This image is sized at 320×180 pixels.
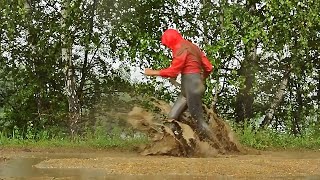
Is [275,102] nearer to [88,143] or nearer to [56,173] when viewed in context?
[88,143]

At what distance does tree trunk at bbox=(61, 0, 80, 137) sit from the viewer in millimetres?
15227

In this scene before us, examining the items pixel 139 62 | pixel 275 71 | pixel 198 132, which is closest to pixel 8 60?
pixel 139 62

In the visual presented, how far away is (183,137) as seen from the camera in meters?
9.98

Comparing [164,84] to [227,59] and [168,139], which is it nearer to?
[227,59]

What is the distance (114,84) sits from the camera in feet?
56.3

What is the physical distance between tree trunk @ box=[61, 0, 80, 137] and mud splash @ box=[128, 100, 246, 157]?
187 inches

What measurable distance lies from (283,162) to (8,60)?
10080mm

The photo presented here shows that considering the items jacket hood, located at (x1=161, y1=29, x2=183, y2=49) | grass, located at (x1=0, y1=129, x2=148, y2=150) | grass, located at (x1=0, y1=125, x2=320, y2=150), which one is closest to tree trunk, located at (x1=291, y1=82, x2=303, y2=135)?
grass, located at (x1=0, y1=125, x2=320, y2=150)

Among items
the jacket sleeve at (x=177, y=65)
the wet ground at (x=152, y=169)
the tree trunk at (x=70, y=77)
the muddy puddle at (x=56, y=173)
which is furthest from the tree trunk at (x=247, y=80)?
the muddy puddle at (x=56, y=173)

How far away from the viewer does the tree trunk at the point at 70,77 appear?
1523cm

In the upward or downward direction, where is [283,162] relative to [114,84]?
downward

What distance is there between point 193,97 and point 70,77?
6.53 metres

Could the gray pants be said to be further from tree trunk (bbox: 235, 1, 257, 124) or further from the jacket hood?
tree trunk (bbox: 235, 1, 257, 124)

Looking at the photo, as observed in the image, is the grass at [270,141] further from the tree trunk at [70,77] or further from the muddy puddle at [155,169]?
the tree trunk at [70,77]
